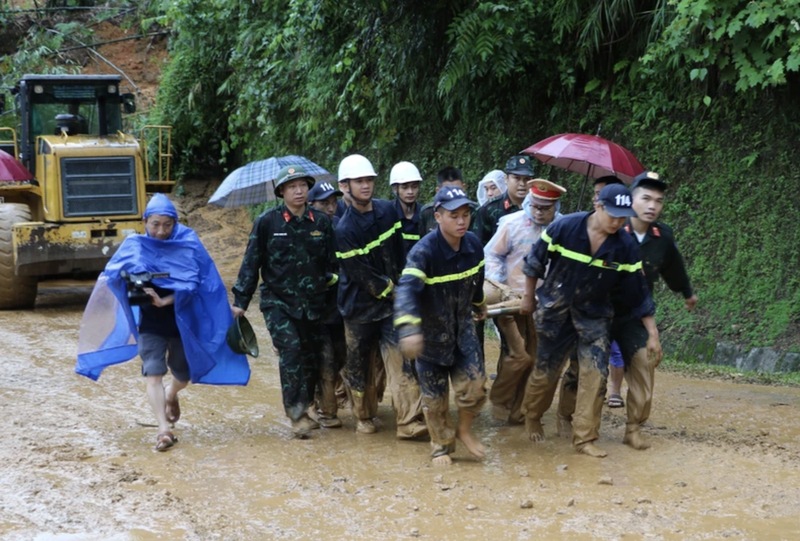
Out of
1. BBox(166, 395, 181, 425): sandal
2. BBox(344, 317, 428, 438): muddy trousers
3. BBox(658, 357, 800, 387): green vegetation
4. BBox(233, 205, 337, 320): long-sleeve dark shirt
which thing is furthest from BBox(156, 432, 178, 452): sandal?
BBox(658, 357, 800, 387): green vegetation

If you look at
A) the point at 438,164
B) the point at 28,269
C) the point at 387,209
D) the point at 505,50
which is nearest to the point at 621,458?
the point at 387,209

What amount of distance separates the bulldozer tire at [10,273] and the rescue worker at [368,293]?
25.4 ft

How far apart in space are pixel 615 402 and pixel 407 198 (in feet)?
8.09

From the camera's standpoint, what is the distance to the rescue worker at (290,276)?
682cm

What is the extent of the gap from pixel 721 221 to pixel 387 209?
15.6 feet

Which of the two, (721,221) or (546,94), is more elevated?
(546,94)

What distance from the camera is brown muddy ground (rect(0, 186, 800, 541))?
4.96 metres

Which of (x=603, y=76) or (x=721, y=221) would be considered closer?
(x=721, y=221)

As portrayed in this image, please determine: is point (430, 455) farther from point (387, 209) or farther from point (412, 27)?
point (412, 27)

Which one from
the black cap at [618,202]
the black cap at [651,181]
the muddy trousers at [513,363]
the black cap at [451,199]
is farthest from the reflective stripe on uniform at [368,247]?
the black cap at [651,181]

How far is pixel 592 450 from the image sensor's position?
20.1ft

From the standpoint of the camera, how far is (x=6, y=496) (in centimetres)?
555

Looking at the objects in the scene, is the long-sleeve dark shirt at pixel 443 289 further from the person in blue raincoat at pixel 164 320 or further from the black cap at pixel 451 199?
the person in blue raincoat at pixel 164 320

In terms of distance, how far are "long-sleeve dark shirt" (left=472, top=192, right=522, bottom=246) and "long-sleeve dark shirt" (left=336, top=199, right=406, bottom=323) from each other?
4.26 ft
